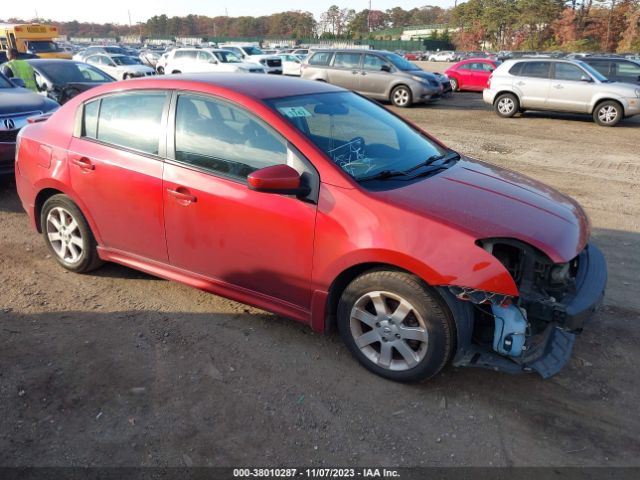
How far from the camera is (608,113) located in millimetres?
13344

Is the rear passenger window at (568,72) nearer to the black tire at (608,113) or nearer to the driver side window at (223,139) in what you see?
the black tire at (608,113)

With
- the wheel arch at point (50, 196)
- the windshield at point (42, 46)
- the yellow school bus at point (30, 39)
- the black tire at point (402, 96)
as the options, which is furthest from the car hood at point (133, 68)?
the wheel arch at point (50, 196)

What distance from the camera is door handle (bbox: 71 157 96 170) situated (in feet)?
13.2

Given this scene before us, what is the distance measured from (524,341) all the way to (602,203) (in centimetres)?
466

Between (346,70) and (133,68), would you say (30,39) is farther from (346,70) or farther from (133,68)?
(346,70)

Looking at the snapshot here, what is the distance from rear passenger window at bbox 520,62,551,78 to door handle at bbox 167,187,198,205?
13.2m

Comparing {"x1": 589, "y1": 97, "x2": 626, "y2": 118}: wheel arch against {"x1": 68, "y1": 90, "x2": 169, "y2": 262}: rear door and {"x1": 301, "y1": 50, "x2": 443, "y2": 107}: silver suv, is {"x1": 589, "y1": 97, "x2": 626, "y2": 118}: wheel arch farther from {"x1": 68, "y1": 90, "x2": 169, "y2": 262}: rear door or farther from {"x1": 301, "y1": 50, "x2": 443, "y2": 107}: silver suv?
{"x1": 68, "y1": 90, "x2": 169, "y2": 262}: rear door

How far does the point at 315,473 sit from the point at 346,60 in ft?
53.4

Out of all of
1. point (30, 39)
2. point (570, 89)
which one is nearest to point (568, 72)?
point (570, 89)

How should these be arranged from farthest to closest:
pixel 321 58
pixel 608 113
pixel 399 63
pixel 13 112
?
1. pixel 321 58
2. pixel 399 63
3. pixel 608 113
4. pixel 13 112

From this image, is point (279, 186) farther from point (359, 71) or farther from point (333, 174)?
point (359, 71)

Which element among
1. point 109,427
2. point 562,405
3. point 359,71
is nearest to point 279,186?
point 109,427

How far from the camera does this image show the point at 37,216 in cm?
465

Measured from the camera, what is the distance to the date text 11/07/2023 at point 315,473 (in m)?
2.53
